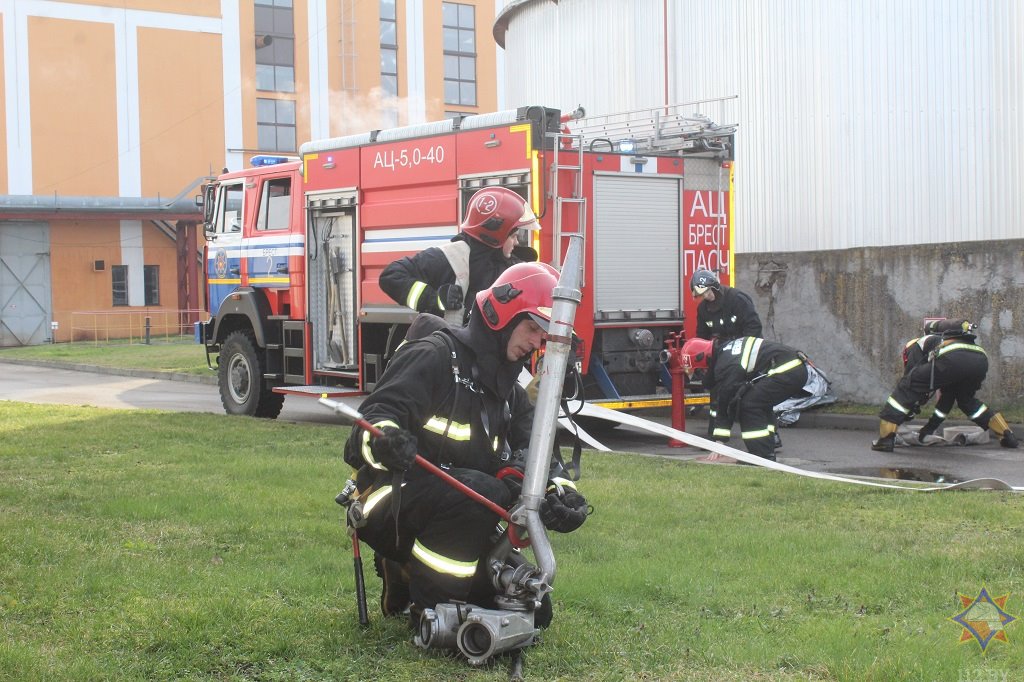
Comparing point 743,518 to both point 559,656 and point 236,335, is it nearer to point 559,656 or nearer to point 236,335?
point 559,656

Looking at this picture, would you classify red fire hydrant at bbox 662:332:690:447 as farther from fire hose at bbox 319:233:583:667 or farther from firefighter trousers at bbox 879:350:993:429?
fire hose at bbox 319:233:583:667

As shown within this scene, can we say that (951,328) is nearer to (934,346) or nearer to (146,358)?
(934,346)

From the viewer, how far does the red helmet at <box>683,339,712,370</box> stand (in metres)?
10.9

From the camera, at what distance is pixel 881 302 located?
1473 centimetres

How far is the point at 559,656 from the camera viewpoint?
4.56m

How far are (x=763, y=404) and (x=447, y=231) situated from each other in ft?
11.7

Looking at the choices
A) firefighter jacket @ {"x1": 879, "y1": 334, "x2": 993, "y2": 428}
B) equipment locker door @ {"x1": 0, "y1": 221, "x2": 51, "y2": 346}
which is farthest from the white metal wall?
equipment locker door @ {"x1": 0, "y1": 221, "x2": 51, "y2": 346}

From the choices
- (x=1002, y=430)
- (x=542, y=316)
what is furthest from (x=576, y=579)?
(x=1002, y=430)

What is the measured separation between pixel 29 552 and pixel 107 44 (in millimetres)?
Answer: 38345

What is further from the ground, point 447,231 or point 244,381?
point 447,231

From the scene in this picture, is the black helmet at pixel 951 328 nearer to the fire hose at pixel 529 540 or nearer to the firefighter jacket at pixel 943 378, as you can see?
the firefighter jacket at pixel 943 378

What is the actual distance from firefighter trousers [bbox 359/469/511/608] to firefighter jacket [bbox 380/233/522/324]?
3.78 meters

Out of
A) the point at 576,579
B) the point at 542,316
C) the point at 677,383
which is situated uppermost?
the point at 542,316

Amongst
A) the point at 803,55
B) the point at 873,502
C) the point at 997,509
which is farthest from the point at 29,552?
the point at 803,55
